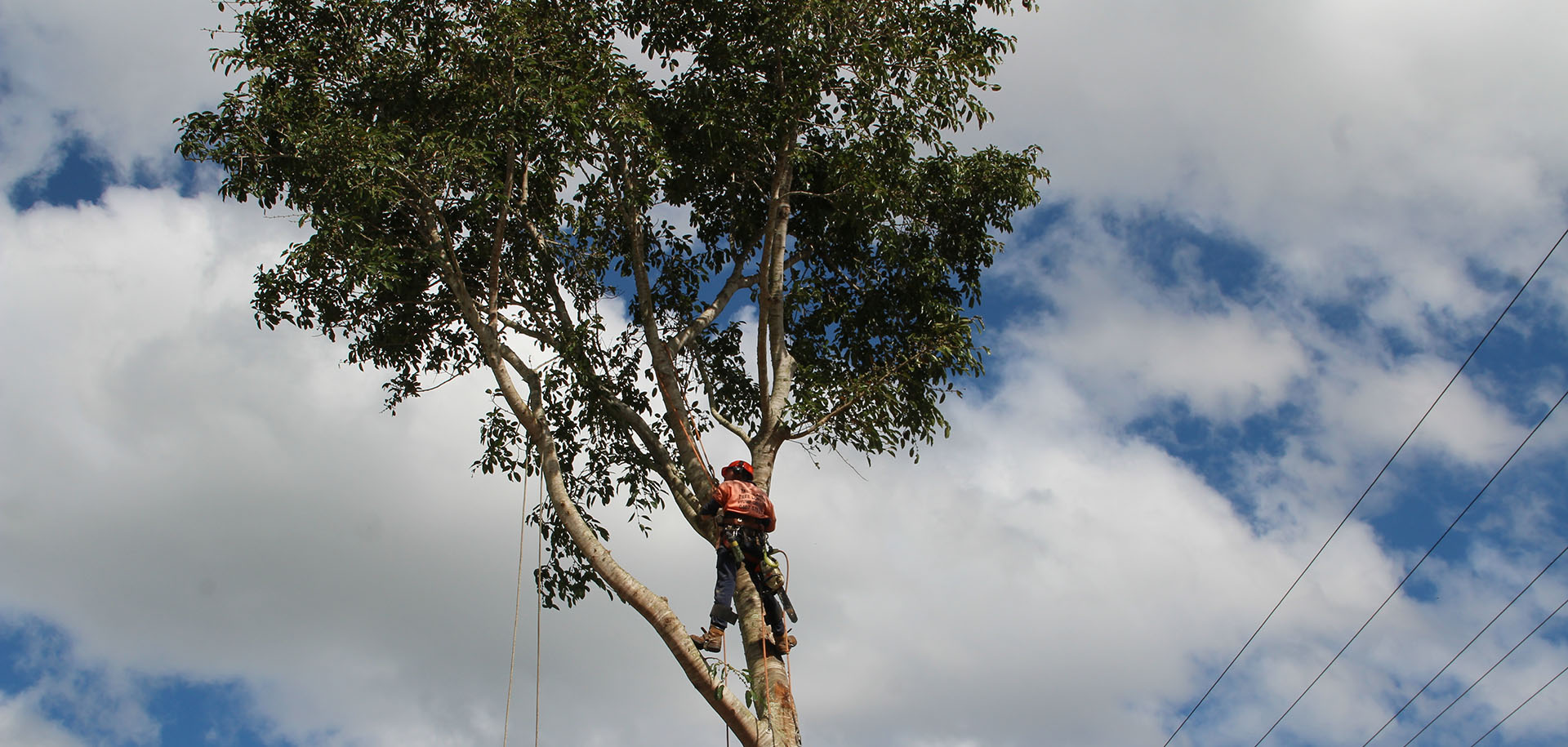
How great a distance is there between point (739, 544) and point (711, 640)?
26.0 inches

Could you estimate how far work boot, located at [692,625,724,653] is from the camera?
25.4 feet

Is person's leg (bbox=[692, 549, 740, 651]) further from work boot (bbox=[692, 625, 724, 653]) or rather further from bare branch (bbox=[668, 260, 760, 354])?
bare branch (bbox=[668, 260, 760, 354])

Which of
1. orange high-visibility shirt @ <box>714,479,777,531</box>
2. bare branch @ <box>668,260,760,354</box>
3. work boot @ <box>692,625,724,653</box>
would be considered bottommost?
work boot @ <box>692,625,724,653</box>

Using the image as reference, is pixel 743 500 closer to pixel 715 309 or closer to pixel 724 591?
pixel 724 591

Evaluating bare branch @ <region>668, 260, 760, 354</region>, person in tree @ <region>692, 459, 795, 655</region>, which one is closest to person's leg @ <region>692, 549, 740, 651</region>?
person in tree @ <region>692, 459, 795, 655</region>

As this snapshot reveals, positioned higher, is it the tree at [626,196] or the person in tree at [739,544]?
the tree at [626,196]

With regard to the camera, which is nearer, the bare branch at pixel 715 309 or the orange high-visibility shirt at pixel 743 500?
the orange high-visibility shirt at pixel 743 500

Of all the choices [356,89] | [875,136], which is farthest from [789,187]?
[356,89]

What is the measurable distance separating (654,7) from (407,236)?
9.76 ft

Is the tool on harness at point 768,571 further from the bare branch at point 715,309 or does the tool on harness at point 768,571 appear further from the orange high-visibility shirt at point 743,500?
the bare branch at point 715,309

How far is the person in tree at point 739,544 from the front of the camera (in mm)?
7832

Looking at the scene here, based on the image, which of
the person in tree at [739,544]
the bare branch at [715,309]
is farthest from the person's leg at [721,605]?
the bare branch at [715,309]

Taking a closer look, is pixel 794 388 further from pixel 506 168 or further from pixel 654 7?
pixel 654 7

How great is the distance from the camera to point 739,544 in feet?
26.0
